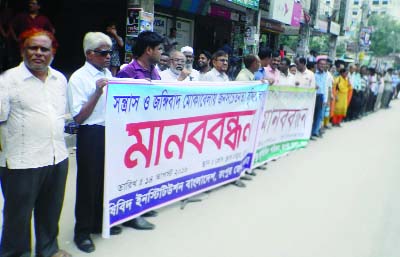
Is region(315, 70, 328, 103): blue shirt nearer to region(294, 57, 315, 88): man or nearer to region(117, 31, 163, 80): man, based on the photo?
region(294, 57, 315, 88): man

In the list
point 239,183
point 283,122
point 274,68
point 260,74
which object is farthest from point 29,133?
point 274,68

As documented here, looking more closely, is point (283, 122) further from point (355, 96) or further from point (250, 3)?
point (355, 96)

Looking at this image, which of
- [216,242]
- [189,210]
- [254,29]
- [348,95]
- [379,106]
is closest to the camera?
[216,242]

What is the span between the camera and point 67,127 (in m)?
4.26

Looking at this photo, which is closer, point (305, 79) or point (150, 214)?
point (150, 214)

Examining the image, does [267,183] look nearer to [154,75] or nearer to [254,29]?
[154,75]

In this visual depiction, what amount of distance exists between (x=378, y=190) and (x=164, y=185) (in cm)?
302

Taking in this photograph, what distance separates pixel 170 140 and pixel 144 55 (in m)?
0.86

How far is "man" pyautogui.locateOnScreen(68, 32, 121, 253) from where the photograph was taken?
2.81 metres

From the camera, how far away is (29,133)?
244 cm

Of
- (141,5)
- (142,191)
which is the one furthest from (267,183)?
(141,5)

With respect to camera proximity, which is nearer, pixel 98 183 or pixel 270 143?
pixel 98 183

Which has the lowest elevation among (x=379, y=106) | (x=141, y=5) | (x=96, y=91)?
(x=379, y=106)

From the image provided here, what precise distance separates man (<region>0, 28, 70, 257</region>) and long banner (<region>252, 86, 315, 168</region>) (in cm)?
327
